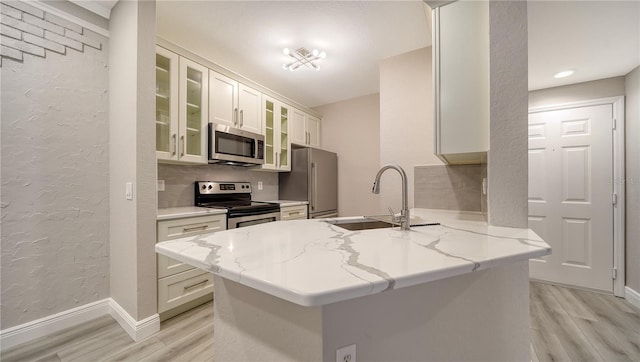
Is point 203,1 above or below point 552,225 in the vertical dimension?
above

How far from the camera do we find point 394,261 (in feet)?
2.14

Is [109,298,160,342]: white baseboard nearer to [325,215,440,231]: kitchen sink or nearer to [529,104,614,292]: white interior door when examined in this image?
[325,215,440,231]: kitchen sink

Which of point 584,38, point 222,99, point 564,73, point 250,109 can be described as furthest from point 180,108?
point 564,73

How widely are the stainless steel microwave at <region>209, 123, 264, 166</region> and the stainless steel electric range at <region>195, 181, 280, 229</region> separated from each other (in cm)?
32

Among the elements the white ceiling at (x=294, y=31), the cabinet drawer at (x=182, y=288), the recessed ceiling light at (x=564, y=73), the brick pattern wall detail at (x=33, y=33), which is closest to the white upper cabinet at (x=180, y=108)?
the white ceiling at (x=294, y=31)

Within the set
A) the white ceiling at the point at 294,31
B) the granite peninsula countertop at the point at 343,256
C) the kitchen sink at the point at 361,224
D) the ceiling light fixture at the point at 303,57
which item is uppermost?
the white ceiling at the point at 294,31

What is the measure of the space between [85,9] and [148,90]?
93 cm

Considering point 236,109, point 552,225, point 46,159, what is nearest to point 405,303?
point 46,159

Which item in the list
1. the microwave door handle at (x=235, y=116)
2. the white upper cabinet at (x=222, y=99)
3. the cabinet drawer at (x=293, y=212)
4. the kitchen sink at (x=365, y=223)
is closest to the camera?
the kitchen sink at (x=365, y=223)

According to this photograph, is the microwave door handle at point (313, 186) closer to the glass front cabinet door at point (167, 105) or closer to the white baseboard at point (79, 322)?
the glass front cabinet door at point (167, 105)

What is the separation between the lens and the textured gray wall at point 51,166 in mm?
1603

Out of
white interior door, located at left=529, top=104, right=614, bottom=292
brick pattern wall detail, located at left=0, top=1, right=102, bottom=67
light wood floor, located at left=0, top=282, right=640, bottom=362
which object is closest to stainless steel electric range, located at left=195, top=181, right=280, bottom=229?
light wood floor, located at left=0, top=282, right=640, bottom=362

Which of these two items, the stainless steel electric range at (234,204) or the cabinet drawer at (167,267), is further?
the stainless steel electric range at (234,204)

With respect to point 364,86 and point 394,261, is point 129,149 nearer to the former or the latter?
point 394,261
